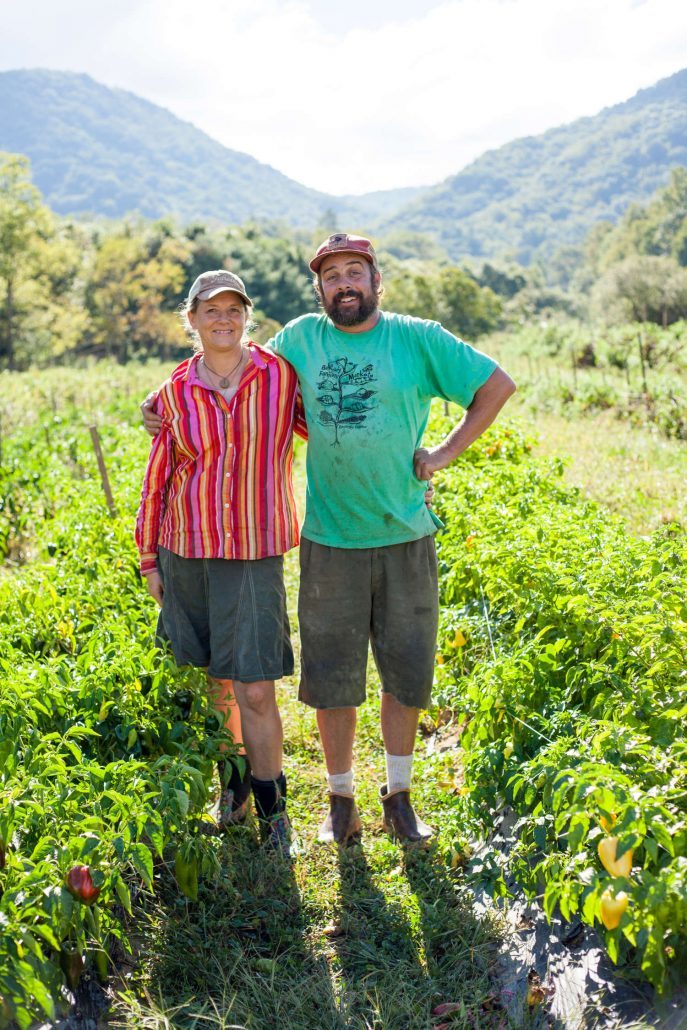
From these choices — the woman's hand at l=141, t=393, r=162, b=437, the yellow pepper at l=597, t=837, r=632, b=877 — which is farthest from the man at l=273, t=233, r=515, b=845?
the yellow pepper at l=597, t=837, r=632, b=877

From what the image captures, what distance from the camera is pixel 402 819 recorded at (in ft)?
10.2

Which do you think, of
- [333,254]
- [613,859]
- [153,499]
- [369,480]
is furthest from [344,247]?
[613,859]

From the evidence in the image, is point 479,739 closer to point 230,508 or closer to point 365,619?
point 365,619

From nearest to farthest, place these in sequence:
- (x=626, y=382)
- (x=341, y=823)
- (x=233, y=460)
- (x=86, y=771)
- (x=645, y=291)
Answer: (x=86, y=771) < (x=233, y=460) < (x=341, y=823) < (x=626, y=382) < (x=645, y=291)

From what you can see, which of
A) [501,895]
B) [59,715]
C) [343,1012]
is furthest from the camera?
[59,715]

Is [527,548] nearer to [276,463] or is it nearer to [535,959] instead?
[276,463]

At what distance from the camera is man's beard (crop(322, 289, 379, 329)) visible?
280 centimetres

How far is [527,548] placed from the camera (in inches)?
127

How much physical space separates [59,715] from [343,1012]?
117 centimetres

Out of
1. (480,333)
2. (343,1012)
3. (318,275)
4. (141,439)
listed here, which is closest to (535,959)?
(343,1012)

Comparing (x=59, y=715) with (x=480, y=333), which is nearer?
(x=59, y=715)

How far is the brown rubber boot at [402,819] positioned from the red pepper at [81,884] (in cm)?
137

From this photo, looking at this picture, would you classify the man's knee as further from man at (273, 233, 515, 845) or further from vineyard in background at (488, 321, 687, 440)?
vineyard in background at (488, 321, 687, 440)

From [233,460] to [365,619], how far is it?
0.71 metres
